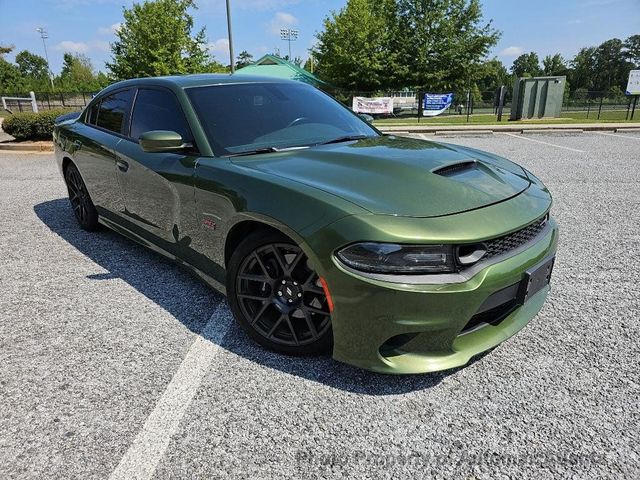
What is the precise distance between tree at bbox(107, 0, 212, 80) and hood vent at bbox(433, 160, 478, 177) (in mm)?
28522

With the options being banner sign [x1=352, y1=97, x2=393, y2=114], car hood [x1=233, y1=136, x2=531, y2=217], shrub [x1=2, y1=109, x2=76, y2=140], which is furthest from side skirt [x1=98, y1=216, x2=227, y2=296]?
banner sign [x1=352, y1=97, x2=393, y2=114]

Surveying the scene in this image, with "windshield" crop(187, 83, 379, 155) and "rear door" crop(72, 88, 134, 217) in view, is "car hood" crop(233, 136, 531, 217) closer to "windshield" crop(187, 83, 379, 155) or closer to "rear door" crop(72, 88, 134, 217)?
"windshield" crop(187, 83, 379, 155)

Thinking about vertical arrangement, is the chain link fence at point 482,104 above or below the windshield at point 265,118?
below

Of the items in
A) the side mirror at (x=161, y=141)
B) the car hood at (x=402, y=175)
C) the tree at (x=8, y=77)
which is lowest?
the car hood at (x=402, y=175)

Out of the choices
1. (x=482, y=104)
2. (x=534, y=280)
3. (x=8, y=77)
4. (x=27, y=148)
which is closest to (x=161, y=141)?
(x=534, y=280)

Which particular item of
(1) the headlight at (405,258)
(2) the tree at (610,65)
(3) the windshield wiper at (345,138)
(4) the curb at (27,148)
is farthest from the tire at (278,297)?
(2) the tree at (610,65)

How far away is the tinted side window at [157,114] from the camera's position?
3.00 meters

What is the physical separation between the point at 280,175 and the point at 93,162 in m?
2.58

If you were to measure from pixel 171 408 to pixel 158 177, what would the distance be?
163 cm

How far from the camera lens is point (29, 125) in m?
12.1

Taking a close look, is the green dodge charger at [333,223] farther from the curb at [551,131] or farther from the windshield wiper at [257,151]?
the curb at [551,131]

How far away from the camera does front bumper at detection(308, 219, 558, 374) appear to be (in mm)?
1888

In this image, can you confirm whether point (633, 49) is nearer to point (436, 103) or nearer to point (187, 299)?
point (436, 103)

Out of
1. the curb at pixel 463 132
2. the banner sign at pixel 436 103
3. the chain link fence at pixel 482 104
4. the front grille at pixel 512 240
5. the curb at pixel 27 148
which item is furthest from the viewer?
the chain link fence at pixel 482 104
